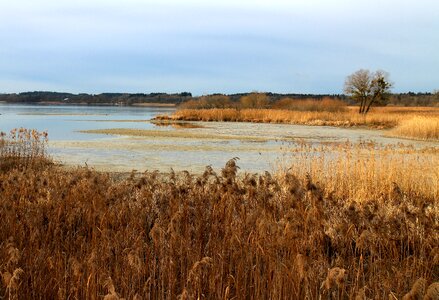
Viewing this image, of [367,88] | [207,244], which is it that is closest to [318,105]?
[367,88]

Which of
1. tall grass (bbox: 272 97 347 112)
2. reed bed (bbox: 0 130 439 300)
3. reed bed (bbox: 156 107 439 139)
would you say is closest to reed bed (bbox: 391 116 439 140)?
reed bed (bbox: 156 107 439 139)

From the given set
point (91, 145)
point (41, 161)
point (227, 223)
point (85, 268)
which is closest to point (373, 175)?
point (227, 223)

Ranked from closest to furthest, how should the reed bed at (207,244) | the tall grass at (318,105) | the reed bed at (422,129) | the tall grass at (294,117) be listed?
1. the reed bed at (207,244)
2. the reed bed at (422,129)
3. the tall grass at (294,117)
4. the tall grass at (318,105)

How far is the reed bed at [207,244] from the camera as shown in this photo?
382 centimetres

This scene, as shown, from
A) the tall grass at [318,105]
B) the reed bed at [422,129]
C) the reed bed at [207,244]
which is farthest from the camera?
the tall grass at [318,105]

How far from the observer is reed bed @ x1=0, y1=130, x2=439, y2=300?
3.82m

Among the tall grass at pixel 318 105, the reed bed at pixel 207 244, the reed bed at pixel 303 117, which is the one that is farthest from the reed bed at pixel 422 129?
the tall grass at pixel 318 105

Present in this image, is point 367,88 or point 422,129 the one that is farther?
point 367,88

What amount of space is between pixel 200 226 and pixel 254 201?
3.35 ft

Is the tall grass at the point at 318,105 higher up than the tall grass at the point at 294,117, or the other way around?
the tall grass at the point at 318,105

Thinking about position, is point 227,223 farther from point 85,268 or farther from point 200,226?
point 85,268

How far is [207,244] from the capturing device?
474cm

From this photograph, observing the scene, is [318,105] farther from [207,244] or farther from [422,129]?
[207,244]

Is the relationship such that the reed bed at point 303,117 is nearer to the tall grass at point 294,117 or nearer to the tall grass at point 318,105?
the tall grass at point 294,117
